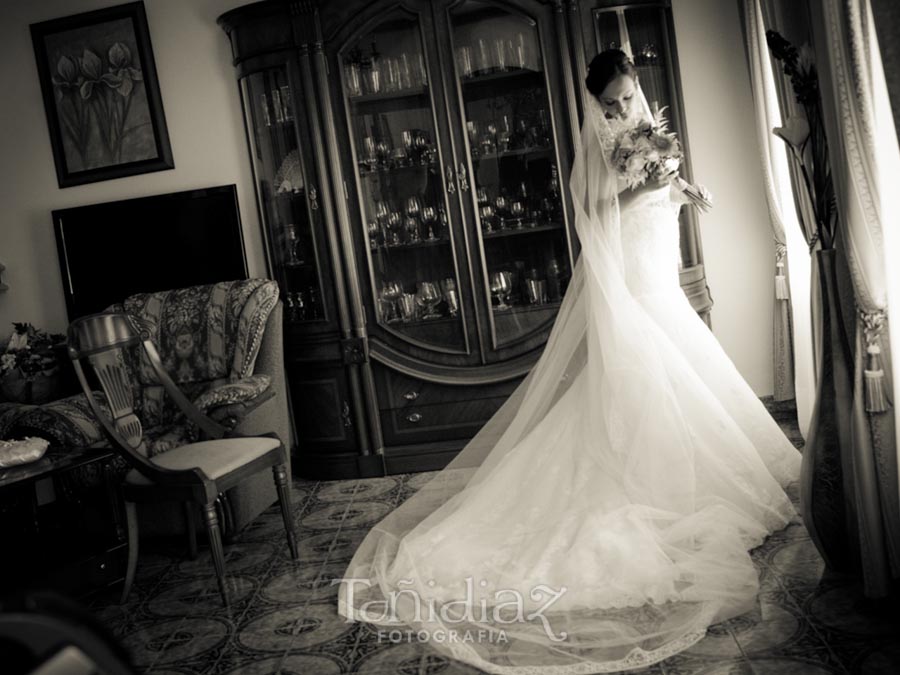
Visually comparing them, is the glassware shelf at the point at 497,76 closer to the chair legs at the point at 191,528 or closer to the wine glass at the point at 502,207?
the wine glass at the point at 502,207

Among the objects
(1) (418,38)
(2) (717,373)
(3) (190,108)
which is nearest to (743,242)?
(2) (717,373)

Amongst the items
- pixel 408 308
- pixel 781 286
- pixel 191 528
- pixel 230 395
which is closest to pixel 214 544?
pixel 191 528

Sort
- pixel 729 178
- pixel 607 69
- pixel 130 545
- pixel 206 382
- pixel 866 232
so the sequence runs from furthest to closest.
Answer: pixel 729 178 → pixel 206 382 → pixel 130 545 → pixel 607 69 → pixel 866 232

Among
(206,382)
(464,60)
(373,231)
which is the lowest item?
(206,382)

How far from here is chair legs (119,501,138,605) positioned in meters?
3.30

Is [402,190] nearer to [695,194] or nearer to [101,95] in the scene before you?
[695,194]

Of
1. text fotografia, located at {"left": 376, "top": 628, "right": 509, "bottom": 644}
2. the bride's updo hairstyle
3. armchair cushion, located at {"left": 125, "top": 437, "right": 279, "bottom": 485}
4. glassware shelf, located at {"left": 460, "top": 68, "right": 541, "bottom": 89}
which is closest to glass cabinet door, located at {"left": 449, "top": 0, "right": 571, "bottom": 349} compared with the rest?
glassware shelf, located at {"left": 460, "top": 68, "right": 541, "bottom": 89}

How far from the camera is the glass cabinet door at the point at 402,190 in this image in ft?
14.5

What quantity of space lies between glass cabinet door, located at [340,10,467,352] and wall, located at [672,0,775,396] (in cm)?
139

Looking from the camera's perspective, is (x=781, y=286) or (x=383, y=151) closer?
(x=781, y=286)

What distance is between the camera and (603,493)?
9.80 ft

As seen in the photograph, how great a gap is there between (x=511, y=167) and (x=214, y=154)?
170cm

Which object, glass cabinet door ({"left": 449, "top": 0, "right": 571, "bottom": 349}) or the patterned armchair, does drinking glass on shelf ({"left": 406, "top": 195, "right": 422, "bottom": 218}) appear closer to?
glass cabinet door ({"left": 449, "top": 0, "right": 571, "bottom": 349})

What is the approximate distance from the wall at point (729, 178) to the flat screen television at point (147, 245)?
254cm
